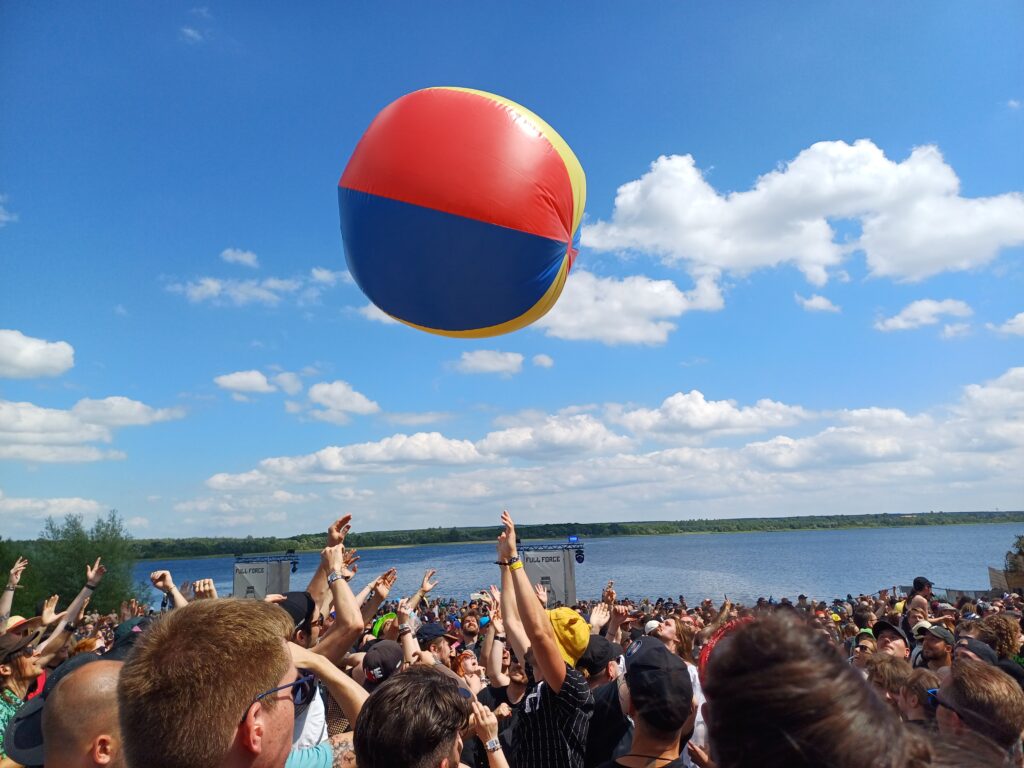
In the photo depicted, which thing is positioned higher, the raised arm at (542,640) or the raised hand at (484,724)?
the raised arm at (542,640)

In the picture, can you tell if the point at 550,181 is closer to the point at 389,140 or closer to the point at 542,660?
the point at 389,140

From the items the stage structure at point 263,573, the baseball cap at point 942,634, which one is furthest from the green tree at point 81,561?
the baseball cap at point 942,634

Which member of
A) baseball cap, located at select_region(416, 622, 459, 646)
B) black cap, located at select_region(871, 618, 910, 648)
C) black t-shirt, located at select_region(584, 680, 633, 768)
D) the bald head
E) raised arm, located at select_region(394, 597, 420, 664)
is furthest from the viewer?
baseball cap, located at select_region(416, 622, 459, 646)

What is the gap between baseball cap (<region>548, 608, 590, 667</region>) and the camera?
3.56 metres

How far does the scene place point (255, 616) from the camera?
1.62m

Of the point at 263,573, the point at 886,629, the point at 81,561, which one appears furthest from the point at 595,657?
the point at 81,561

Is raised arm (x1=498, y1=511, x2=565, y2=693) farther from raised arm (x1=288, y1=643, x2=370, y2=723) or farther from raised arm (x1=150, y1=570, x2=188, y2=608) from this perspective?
raised arm (x1=150, y1=570, x2=188, y2=608)

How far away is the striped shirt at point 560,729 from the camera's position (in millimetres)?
2912

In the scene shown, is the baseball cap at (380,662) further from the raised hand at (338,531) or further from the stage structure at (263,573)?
the stage structure at (263,573)

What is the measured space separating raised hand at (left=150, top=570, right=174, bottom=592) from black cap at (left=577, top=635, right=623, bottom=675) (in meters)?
2.38

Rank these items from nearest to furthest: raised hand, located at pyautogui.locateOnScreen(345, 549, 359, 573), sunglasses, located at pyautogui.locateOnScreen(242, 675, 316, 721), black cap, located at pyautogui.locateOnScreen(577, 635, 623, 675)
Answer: sunglasses, located at pyautogui.locateOnScreen(242, 675, 316, 721), black cap, located at pyautogui.locateOnScreen(577, 635, 623, 675), raised hand, located at pyautogui.locateOnScreen(345, 549, 359, 573)

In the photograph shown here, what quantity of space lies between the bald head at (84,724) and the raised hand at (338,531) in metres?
1.66

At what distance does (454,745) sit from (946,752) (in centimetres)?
142

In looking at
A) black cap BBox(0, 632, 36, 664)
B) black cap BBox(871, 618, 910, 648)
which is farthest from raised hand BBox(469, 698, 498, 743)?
black cap BBox(871, 618, 910, 648)
